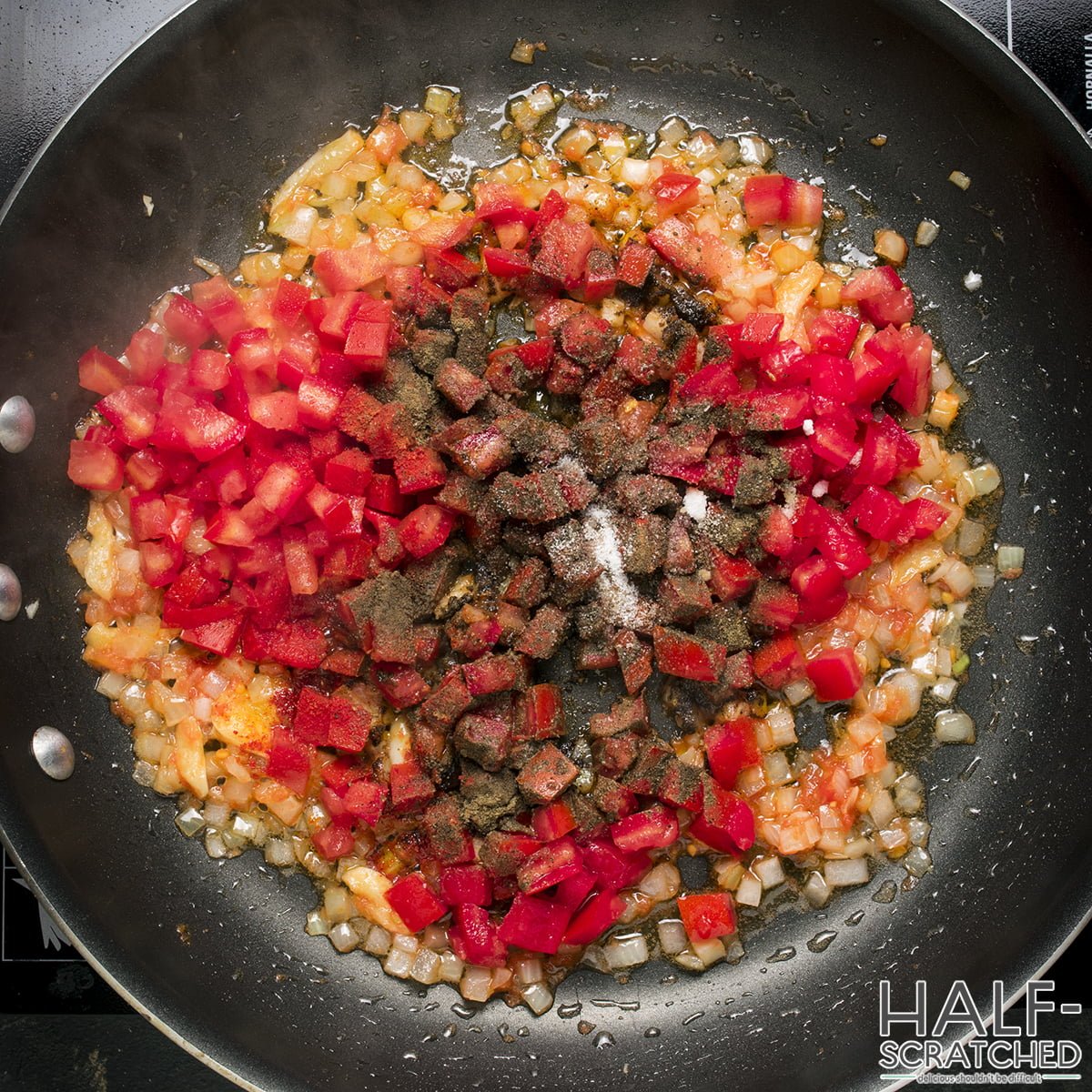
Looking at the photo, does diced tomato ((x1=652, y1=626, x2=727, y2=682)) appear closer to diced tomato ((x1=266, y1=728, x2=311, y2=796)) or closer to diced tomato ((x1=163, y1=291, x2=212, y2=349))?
diced tomato ((x1=266, y1=728, x2=311, y2=796))

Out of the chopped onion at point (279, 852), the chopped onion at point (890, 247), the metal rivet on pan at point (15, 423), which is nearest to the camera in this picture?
the metal rivet on pan at point (15, 423)

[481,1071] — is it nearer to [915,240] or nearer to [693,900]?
[693,900]

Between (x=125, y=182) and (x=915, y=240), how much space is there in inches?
81.4

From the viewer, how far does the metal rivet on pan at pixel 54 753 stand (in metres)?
2.15

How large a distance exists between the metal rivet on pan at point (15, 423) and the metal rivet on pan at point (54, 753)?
691mm

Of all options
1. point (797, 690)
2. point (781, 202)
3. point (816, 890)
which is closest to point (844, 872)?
point (816, 890)

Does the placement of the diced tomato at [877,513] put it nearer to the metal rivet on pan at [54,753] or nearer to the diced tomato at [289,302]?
the diced tomato at [289,302]

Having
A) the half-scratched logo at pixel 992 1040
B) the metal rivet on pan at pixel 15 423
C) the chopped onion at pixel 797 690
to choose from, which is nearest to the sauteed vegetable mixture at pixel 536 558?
the chopped onion at pixel 797 690

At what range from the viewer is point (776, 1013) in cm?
223

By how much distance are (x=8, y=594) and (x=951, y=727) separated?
93.6 inches

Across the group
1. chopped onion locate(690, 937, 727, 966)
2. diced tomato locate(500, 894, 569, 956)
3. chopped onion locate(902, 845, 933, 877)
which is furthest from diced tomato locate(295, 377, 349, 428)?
chopped onion locate(902, 845, 933, 877)

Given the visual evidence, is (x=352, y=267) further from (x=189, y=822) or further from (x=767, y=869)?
(x=767, y=869)

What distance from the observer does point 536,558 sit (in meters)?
2.09

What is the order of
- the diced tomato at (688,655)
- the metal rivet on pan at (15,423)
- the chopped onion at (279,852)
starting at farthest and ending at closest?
1. the chopped onion at (279,852)
2. the metal rivet on pan at (15,423)
3. the diced tomato at (688,655)
